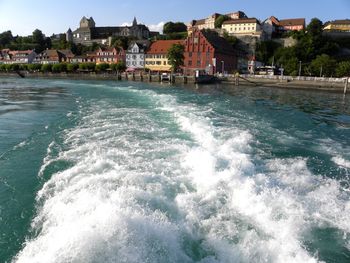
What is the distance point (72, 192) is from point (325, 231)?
8.34m

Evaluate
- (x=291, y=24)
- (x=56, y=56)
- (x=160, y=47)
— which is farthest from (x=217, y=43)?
(x=56, y=56)

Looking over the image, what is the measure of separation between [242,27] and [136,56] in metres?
47.3

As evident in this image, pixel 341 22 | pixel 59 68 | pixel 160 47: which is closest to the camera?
pixel 160 47

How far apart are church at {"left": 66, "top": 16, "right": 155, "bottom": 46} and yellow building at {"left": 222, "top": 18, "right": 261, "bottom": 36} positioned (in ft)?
181

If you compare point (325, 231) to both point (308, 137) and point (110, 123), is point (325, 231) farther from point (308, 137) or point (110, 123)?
point (110, 123)

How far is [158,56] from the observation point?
113 metres

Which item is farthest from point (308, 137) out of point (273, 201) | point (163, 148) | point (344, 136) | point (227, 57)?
point (227, 57)

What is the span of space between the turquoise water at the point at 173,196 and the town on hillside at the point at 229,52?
7832cm

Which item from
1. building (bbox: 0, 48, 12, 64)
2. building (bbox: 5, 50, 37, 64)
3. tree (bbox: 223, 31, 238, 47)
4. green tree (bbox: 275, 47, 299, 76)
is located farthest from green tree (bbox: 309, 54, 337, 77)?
building (bbox: 0, 48, 12, 64)

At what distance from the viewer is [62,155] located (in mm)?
16656

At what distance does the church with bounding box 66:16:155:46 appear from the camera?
178 m

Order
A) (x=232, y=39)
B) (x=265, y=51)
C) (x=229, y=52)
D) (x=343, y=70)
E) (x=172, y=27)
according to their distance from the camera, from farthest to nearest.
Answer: (x=172, y=27) < (x=232, y=39) < (x=265, y=51) < (x=229, y=52) < (x=343, y=70)

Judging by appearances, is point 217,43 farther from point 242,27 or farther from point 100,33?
point 100,33

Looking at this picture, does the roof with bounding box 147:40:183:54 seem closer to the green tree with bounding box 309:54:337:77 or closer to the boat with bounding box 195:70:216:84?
the boat with bounding box 195:70:216:84
